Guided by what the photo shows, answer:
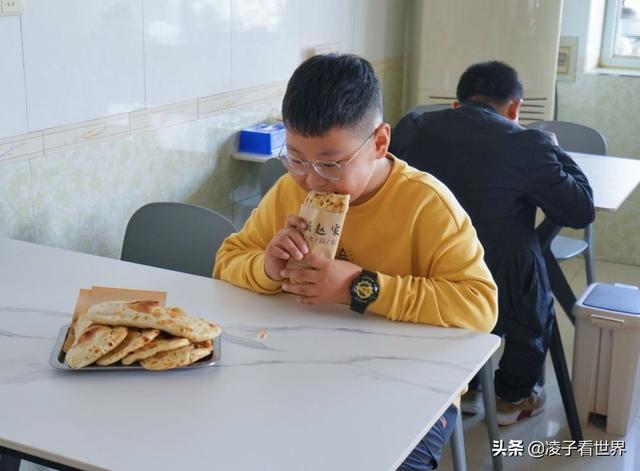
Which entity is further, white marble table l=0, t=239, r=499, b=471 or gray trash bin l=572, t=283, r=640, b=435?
gray trash bin l=572, t=283, r=640, b=435

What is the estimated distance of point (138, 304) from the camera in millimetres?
1438

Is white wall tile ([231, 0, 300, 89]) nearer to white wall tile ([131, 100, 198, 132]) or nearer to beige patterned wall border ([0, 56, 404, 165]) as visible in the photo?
beige patterned wall border ([0, 56, 404, 165])

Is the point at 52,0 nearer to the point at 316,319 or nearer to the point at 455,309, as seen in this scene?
the point at 316,319

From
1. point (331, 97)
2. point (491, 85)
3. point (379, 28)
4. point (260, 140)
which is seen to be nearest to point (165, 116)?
point (260, 140)

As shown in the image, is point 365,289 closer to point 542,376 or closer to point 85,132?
point 85,132

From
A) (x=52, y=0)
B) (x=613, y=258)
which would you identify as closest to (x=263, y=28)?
(x=52, y=0)

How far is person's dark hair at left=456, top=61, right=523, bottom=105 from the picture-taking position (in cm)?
264

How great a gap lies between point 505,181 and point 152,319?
1.43 meters

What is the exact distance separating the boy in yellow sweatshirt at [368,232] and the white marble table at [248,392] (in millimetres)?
49

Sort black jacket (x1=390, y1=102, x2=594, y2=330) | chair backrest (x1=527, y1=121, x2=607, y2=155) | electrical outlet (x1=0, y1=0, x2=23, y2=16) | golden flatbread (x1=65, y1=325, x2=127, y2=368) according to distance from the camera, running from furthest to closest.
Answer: chair backrest (x1=527, y1=121, x2=607, y2=155), black jacket (x1=390, y1=102, x2=594, y2=330), electrical outlet (x1=0, y1=0, x2=23, y2=16), golden flatbread (x1=65, y1=325, x2=127, y2=368)

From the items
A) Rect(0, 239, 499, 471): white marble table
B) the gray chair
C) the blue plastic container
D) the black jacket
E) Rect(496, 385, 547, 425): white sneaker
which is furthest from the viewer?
the gray chair

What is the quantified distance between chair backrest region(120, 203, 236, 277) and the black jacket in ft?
2.46

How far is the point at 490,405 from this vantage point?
8.05 ft

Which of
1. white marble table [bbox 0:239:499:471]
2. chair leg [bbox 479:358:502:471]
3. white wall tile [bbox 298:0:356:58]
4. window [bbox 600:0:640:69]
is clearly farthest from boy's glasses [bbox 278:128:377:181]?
window [bbox 600:0:640:69]
